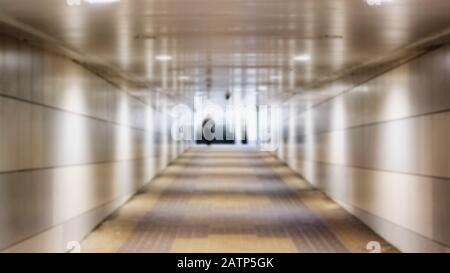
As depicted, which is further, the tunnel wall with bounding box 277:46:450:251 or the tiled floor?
the tiled floor

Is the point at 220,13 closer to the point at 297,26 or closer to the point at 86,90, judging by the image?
the point at 297,26

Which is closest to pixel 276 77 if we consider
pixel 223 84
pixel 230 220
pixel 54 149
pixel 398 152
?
pixel 223 84

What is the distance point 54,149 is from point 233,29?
3543mm

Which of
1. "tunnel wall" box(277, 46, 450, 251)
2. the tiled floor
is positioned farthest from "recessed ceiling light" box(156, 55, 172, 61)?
"tunnel wall" box(277, 46, 450, 251)

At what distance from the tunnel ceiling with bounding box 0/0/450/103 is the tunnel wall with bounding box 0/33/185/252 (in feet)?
1.91

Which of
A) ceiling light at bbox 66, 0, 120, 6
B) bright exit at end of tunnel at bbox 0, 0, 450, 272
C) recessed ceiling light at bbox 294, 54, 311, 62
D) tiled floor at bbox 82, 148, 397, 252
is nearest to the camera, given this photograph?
ceiling light at bbox 66, 0, 120, 6

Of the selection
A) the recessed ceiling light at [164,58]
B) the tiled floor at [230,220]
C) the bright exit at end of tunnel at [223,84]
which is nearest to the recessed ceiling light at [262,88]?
the bright exit at end of tunnel at [223,84]

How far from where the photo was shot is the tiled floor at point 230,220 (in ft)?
39.5

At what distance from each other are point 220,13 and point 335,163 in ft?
31.2

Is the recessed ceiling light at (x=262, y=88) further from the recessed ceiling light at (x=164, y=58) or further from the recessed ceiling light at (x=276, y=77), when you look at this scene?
the recessed ceiling light at (x=164, y=58)

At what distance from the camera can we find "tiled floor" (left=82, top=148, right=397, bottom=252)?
39.5ft

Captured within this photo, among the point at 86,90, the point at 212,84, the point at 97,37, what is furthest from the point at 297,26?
the point at 212,84

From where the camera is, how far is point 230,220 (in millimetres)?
14680

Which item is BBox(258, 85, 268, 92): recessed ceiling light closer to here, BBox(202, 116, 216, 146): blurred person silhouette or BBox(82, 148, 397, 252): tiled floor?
BBox(82, 148, 397, 252): tiled floor
